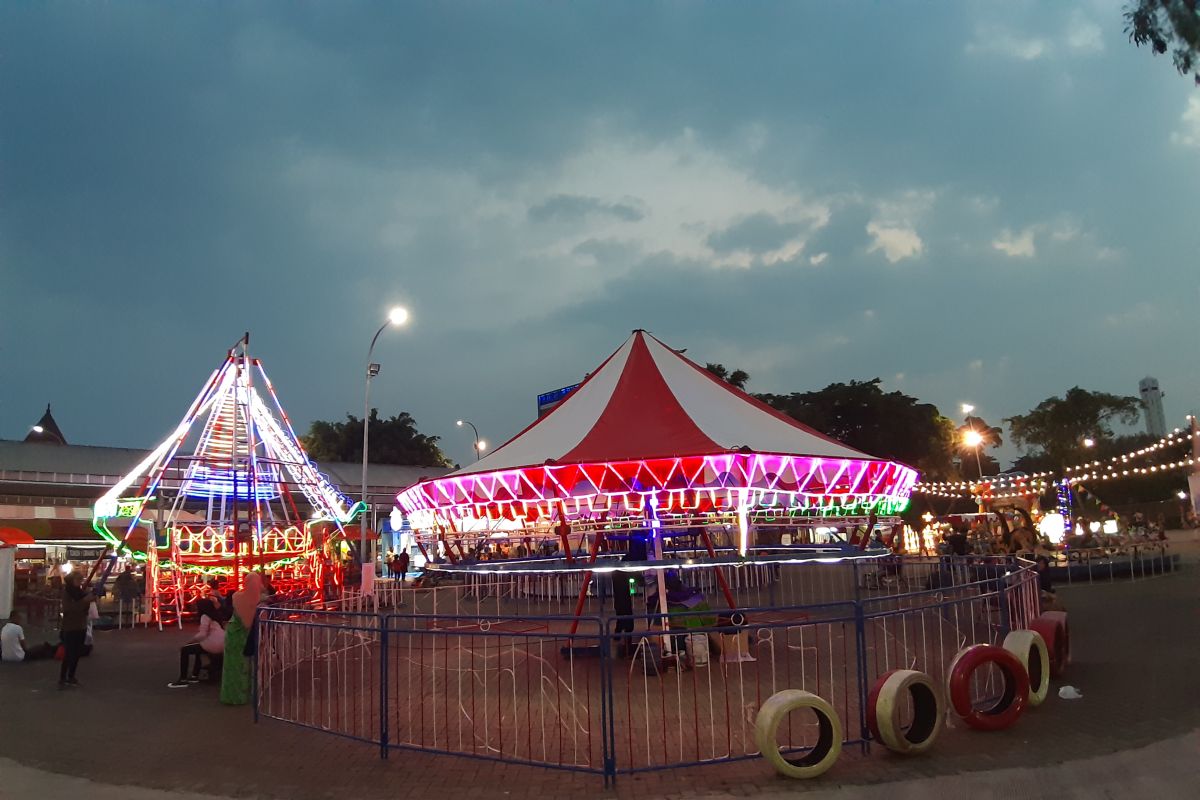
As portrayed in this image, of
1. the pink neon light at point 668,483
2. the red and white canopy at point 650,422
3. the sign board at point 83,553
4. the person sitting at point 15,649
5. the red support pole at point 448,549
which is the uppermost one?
the red and white canopy at point 650,422

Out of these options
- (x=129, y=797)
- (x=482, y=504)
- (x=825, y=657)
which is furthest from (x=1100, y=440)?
(x=129, y=797)

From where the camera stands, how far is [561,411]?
12.7 metres

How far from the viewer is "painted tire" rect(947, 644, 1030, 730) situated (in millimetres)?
6957

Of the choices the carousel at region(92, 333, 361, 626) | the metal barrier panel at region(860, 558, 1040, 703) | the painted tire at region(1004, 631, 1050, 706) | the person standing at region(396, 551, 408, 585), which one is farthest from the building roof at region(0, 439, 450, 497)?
the painted tire at region(1004, 631, 1050, 706)

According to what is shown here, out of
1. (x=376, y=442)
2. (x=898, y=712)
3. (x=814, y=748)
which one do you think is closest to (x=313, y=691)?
(x=814, y=748)

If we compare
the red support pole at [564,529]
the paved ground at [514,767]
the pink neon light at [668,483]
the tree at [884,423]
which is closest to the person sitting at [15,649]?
the paved ground at [514,767]

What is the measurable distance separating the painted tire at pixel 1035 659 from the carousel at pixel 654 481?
2.66m

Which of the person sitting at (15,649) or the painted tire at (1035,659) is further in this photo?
the person sitting at (15,649)

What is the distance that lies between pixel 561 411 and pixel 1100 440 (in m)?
56.7

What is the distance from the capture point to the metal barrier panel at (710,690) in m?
6.54

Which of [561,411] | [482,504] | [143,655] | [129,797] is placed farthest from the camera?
[143,655]

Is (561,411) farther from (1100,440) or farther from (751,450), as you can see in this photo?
(1100,440)

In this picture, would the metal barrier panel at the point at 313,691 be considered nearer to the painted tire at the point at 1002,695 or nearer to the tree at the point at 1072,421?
the painted tire at the point at 1002,695

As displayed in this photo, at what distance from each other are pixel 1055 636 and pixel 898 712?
3910mm
